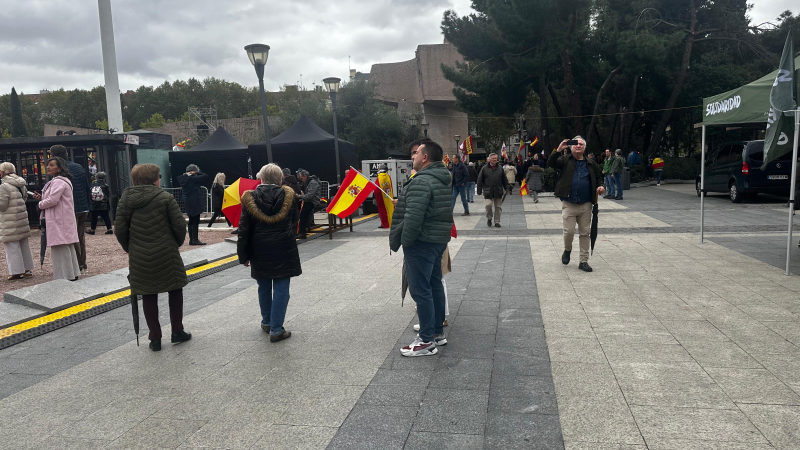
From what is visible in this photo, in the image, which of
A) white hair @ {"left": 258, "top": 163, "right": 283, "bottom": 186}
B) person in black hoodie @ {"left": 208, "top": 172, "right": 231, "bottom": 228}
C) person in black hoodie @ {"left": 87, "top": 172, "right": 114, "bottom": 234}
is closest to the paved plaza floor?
white hair @ {"left": 258, "top": 163, "right": 283, "bottom": 186}

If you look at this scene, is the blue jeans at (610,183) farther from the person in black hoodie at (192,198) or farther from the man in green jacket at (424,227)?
the man in green jacket at (424,227)

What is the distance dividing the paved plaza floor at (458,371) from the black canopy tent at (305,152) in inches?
520

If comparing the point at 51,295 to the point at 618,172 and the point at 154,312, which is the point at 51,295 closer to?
the point at 154,312

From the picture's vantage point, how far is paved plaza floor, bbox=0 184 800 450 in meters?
3.09

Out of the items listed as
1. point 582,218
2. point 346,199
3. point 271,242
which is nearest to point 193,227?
point 346,199

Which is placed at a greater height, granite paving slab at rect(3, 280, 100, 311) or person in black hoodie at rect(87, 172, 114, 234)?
person in black hoodie at rect(87, 172, 114, 234)

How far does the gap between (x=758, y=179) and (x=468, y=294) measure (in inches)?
498

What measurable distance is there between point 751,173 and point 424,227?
47.3 feet

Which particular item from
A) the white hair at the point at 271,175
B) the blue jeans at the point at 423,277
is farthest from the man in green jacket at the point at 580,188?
the white hair at the point at 271,175

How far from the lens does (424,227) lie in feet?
13.8

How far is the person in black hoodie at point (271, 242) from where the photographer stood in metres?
4.81

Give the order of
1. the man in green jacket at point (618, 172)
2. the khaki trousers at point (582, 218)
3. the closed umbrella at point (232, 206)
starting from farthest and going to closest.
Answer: the man in green jacket at point (618, 172) < the closed umbrella at point (232, 206) < the khaki trousers at point (582, 218)

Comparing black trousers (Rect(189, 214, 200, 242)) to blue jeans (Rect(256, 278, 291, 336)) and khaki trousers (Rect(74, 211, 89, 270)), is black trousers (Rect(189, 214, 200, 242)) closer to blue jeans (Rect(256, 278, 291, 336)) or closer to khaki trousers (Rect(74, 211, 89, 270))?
khaki trousers (Rect(74, 211, 89, 270))

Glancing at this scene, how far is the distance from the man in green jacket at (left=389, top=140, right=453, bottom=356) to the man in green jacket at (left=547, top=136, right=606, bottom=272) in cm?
346
